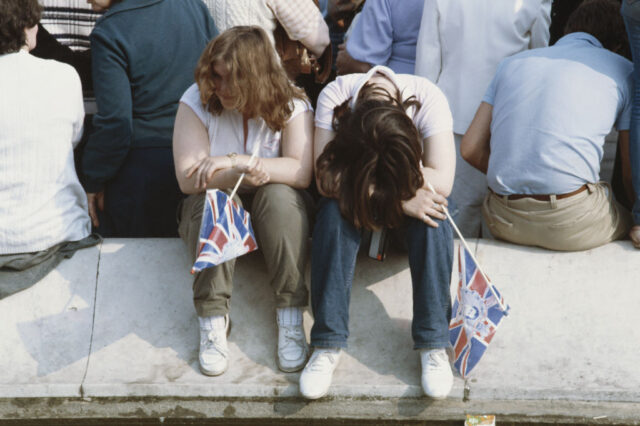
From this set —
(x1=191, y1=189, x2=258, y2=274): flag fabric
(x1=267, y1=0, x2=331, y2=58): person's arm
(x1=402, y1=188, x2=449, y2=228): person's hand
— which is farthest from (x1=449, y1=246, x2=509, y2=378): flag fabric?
(x1=267, y1=0, x2=331, y2=58): person's arm

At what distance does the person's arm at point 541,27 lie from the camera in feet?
11.9

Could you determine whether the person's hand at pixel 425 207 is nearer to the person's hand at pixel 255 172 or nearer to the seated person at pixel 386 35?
the person's hand at pixel 255 172

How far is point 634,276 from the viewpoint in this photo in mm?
3268

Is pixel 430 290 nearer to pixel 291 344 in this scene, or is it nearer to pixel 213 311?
pixel 291 344

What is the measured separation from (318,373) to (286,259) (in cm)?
45

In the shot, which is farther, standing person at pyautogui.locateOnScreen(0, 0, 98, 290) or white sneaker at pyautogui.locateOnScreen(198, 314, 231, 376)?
standing person at pyautogui.locateOnScreen(0, 0, 98, 290)

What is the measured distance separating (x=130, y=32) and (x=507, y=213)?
5.92ft

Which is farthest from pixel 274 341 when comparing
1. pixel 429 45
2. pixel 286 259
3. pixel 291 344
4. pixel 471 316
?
pixel 429 45

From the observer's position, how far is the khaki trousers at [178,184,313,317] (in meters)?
3.04

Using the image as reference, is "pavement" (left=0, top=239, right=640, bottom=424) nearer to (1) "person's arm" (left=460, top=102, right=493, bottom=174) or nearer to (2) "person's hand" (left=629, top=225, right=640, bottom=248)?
(2) "person's hand" (left=629, top=225, right=640, bottom=248)

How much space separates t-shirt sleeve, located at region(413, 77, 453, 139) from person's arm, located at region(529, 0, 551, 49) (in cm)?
79

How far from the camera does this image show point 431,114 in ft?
10.2

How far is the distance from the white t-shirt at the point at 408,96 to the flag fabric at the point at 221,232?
524 millimetres

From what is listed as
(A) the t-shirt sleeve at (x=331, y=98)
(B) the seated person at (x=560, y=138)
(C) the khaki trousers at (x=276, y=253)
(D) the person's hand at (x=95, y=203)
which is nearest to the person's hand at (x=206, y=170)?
(C) the khaki trousers at (x=276, y=253)
